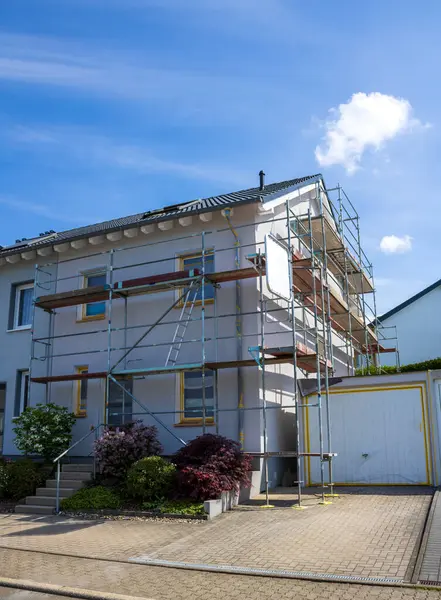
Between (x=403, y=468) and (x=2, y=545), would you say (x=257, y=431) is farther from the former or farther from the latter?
(x=2, y=545)

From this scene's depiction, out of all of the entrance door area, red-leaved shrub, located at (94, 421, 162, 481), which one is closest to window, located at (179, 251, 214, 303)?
red-leaved shrub, located at (94, 421, 162, 481)

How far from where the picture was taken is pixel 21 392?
54.9 ft

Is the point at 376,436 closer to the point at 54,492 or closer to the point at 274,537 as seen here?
the point at 274,537

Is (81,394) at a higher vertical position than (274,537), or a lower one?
higher

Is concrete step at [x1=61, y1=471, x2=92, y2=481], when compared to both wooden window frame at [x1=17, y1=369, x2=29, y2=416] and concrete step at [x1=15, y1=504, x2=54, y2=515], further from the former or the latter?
wooden window frame at [x1=17, y1=369, x2=29, y2=416]

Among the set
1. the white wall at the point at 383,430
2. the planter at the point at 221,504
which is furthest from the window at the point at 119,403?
the white wall at the point at 383,430

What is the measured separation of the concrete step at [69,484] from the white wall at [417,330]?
19.0 m

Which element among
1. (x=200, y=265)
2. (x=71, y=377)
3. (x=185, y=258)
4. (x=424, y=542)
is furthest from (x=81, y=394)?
(x=424, y=542)

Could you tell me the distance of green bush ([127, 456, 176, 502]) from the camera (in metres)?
11.4

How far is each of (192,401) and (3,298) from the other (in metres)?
7.23

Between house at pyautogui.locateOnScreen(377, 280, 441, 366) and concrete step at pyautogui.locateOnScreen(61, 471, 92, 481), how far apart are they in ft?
60.4

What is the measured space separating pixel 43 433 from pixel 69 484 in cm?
171

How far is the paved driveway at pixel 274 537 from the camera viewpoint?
7406 millimetres

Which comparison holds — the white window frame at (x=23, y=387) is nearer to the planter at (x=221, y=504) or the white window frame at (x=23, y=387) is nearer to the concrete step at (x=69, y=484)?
the concrete step at (x=69, y=484)
